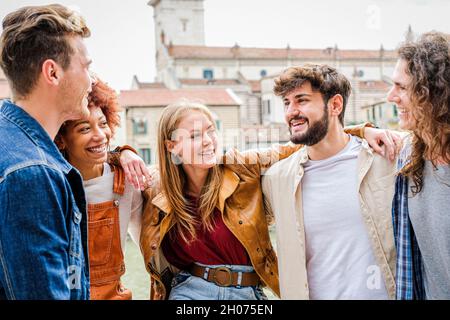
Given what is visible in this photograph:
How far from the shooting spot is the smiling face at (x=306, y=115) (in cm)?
159

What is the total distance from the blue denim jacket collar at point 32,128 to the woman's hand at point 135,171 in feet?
1.90

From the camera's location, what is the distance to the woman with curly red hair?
151cm

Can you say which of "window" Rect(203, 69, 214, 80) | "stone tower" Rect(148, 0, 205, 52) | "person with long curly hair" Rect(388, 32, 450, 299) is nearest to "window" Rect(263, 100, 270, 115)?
"window" Rect(203, 69, 214, 80)

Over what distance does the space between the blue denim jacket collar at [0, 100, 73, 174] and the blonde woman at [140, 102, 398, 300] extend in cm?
63

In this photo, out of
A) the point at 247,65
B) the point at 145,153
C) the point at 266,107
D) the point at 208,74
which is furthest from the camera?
the point at 247,65

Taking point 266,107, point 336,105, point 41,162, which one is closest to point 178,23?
point 266,107

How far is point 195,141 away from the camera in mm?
1603

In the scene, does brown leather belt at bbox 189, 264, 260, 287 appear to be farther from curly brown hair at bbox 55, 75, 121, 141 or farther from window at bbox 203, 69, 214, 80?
window at bbox 203, 69, 214, 80

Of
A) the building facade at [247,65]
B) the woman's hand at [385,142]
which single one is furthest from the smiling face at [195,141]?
the building facade at [247,65]

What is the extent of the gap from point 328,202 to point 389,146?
0.24m

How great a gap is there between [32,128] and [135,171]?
0.63 m

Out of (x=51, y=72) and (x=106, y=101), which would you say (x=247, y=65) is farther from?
(x=51, y=72)

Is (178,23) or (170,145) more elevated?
(178,23)

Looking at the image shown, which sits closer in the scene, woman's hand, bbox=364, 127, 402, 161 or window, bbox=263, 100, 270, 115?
woman's hand, bbox=364, 127, 402, 161
